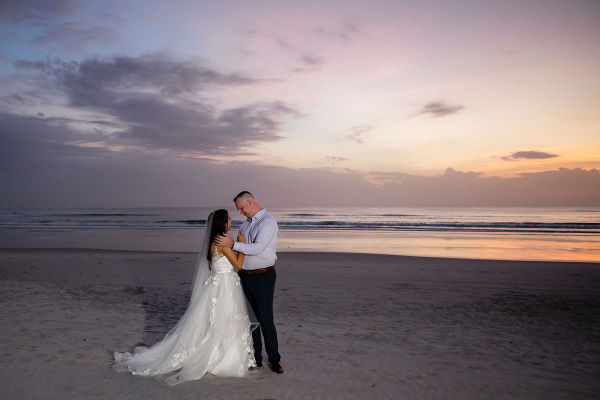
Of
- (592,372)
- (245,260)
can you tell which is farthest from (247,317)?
(592,372)

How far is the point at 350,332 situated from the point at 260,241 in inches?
115

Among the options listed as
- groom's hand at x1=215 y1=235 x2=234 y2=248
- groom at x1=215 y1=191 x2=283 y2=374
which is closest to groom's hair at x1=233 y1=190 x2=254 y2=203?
groom at x1=215 y1=191 x2=283 y2=374

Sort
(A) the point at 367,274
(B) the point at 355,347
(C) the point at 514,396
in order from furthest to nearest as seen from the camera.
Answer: (A) the point at 367,274, (B) the point at 355,347, (C) the point at 514,396

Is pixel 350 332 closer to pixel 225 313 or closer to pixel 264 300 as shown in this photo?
pixel 264 300

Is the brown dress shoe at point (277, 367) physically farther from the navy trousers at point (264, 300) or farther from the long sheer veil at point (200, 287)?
the long sheer veil at point (200, 287)

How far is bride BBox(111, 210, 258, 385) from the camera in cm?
434

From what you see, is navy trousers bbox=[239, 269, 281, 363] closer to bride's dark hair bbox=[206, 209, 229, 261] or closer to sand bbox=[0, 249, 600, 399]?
sand bbox=[0, 249, 600, 399]

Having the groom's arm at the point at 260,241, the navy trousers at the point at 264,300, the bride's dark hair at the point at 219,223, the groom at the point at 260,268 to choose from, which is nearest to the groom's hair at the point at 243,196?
the groom at the point at 260,268

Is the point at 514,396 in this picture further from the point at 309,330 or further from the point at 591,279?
the point at 591,279

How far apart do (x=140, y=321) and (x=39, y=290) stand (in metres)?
4.09

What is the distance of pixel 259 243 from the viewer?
4.23 meters

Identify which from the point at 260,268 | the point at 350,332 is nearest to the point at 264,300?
the point at 260,268

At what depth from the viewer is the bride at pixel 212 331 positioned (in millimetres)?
4340

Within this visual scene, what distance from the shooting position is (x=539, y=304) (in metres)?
8.15
